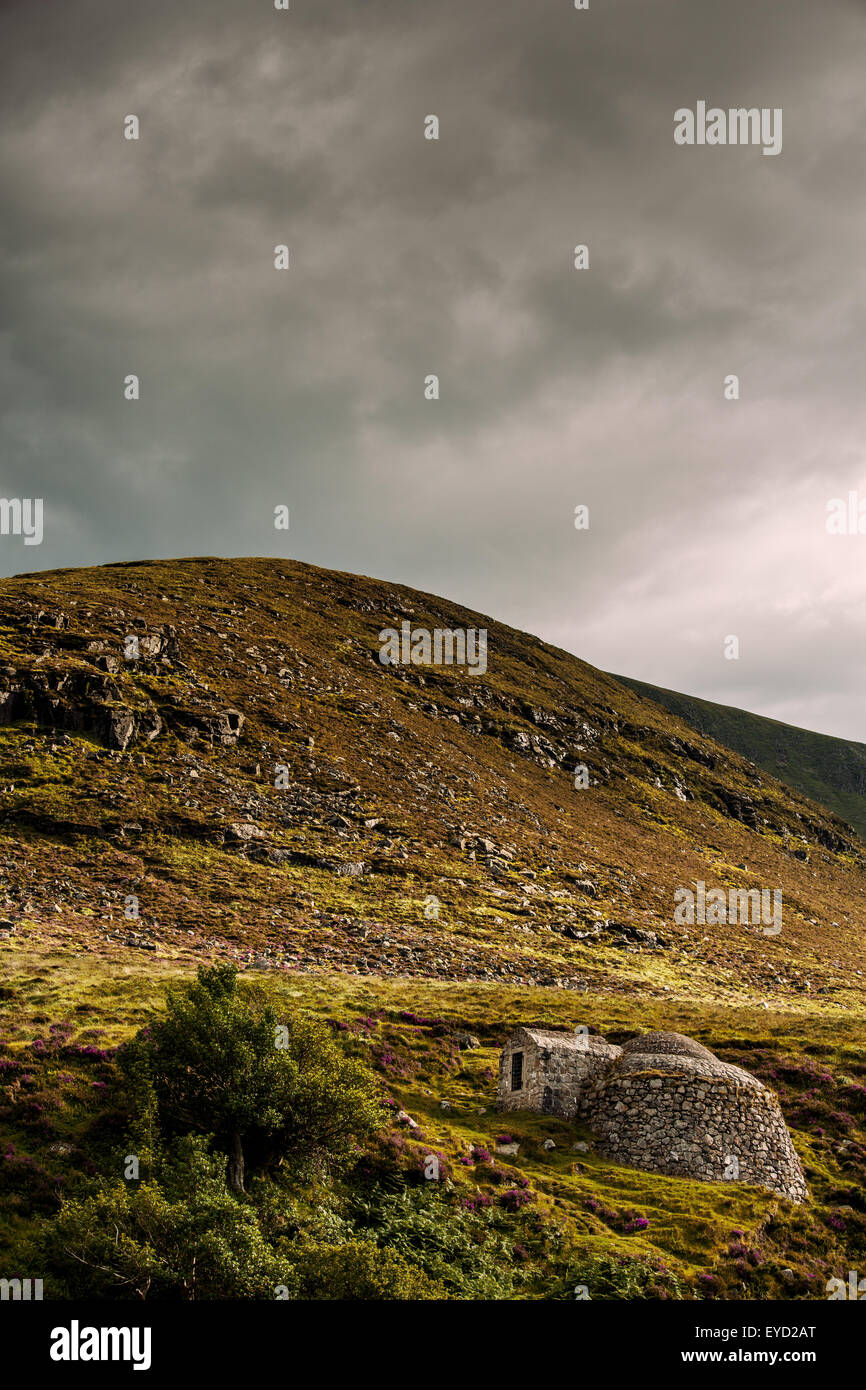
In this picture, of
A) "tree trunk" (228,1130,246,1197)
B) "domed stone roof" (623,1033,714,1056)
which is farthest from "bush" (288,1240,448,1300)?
"domed stone roof" (623,1033,714,1056)

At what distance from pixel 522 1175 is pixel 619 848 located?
83.9 metres

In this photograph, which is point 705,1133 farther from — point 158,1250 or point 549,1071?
point 158,1250

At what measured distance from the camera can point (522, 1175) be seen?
24406 millimetres

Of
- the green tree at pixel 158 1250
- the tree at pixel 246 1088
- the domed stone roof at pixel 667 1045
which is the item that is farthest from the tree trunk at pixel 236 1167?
the domed stone roof at pixel 667 1045

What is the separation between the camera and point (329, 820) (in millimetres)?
77688

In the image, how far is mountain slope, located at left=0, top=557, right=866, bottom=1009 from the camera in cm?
5559

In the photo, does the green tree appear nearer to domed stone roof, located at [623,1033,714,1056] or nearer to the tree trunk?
the tree trunk

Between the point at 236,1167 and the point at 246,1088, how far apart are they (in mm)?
1860

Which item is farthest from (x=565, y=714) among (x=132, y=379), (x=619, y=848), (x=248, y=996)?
(x=248, y=996)

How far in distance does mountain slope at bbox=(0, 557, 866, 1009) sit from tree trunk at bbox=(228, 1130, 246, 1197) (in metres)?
24.5

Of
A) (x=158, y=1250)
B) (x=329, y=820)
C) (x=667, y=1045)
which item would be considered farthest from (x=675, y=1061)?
(x=329, y=820)

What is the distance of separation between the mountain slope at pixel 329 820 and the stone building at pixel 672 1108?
2162 cm

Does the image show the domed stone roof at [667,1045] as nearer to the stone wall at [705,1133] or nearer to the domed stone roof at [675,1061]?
the domed stone roof at [675,1061]
